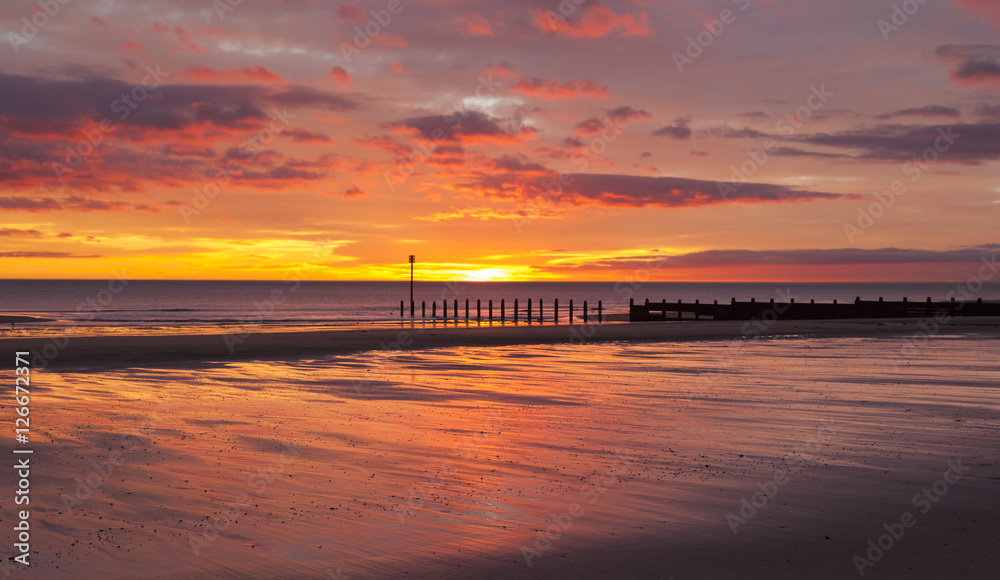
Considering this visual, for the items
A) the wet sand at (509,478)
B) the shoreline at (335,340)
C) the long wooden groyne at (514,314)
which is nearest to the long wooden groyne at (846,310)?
the shoreline at (335,340)

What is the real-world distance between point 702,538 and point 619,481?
1889 millimetres

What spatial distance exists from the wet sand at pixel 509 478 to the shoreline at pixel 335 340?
7313 mm

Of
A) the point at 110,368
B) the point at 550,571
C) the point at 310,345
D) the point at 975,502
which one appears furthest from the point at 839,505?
the point at 310,345

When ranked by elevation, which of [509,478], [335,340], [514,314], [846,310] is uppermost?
[846,310]

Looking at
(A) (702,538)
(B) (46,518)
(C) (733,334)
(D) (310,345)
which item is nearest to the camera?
(A) (702,538)

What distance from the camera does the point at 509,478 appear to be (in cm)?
827

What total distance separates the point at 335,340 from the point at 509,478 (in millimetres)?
23727

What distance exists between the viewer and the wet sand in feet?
19.1

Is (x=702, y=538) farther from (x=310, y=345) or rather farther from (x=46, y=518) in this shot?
(x=310, y=345)

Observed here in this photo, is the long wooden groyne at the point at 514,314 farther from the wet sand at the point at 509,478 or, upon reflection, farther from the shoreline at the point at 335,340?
the wet sand at the point at 509,478

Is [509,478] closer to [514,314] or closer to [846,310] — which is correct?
[846,310]

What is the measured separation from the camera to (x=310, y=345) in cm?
2877

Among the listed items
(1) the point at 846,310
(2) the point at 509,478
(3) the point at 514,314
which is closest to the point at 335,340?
(2) the point at 509,478

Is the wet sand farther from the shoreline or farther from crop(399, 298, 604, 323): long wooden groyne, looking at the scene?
crop(399, 298, 604, 323): long wooden groyne
